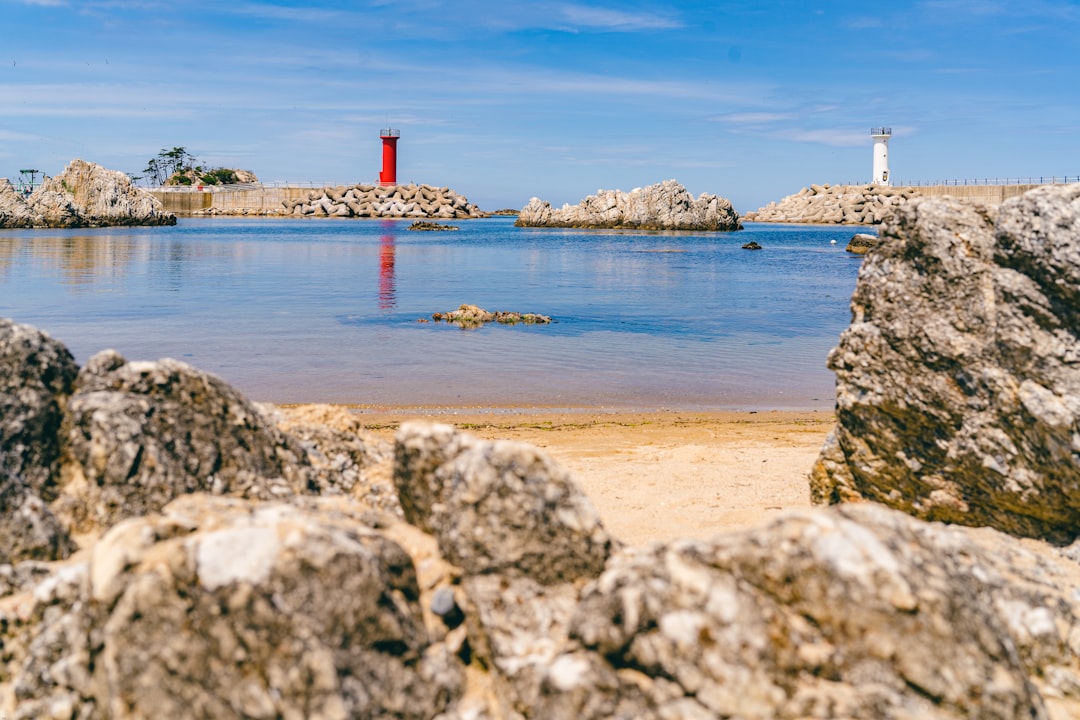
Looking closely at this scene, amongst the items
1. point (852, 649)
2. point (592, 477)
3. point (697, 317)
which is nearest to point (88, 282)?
point (697, 317)

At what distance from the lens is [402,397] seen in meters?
15.5

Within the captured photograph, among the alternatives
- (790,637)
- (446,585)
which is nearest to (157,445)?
(446,585)

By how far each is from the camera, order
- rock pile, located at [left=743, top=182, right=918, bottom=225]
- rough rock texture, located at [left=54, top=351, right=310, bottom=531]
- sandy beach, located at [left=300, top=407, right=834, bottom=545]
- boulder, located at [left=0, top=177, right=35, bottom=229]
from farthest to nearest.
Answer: rock pile, located at [left=743, top=182, right=918, bottom=225], boulder, located at [left=0, top=177, right=35, bottom=229], sandy beach, located at [left=300, top=407, right=834, bottom=545], rough rock texture, located at [left=54, top=351, right=310, bottom=531]

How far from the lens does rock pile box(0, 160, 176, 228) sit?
8844 centimetres

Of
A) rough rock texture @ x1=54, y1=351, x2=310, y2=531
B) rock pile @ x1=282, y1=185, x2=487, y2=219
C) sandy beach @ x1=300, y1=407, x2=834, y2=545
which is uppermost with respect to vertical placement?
rock pile @ x1=282, y1=185, x2=487, y2=219

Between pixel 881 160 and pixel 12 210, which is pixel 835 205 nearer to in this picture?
pixel 881 160

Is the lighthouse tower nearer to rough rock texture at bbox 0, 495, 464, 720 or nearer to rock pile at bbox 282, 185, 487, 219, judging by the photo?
rock pile at bbox 282, 185, 487, 219

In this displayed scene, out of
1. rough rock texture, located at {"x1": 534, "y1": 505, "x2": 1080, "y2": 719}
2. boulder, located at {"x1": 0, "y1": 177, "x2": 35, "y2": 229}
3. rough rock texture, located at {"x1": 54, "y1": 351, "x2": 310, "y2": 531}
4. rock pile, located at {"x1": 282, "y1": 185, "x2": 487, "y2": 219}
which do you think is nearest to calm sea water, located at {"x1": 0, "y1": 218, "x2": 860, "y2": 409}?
rough rock texture, located at {"x1": 54, "y1": 351, "x2": 310, "y2": 531}

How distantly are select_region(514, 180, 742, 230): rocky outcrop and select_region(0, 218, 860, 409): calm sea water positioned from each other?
51239mm

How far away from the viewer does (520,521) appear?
390cm

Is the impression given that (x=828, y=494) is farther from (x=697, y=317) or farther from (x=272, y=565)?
(x=697, y=317)

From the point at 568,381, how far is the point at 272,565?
13715mm

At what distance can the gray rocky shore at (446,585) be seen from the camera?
3.27 metres

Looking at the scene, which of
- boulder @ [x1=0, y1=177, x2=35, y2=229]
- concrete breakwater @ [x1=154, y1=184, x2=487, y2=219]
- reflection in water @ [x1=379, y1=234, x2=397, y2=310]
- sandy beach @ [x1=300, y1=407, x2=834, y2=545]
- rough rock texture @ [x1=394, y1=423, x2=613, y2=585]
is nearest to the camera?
rough rock texture @ [x1=394, y1=423, x2=613, y2=585]
